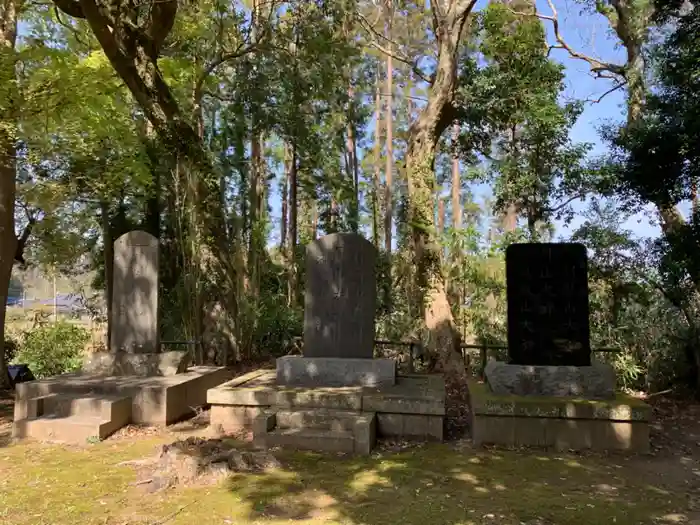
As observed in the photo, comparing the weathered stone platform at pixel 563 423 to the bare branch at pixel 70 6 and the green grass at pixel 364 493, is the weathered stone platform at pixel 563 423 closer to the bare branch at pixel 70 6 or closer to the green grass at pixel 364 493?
the green grass at pixel 364 493

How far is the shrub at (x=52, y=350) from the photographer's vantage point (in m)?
13.0

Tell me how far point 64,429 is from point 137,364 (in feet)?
5.54

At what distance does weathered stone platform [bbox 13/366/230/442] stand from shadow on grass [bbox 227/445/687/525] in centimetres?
222

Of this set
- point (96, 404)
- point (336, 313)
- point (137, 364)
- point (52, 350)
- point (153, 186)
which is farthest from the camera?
point (52, 350)

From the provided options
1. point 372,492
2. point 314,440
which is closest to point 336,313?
point 314,440

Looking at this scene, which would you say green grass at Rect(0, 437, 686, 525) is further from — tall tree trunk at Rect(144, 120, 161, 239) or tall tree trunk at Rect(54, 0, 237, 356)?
tall tree trunk at Rect(144, 120, 161, 239)

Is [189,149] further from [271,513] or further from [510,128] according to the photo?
[271,513]

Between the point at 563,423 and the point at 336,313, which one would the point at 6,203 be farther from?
the point at 563,423

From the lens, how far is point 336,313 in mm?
7266

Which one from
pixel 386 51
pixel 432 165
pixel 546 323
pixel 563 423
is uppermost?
pixel 386 51

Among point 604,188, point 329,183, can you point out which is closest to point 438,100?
point 604,188

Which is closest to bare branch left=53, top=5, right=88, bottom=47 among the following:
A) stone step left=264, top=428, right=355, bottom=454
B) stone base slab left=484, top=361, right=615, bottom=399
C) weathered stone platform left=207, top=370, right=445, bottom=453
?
weathered stone platform left=207, top=370, right=445, bottom=453

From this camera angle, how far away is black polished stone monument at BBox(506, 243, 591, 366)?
6.29 meters

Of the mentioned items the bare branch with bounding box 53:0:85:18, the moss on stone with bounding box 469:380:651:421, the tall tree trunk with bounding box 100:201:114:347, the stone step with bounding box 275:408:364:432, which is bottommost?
the stone step with bounding box 275:408:364:432
